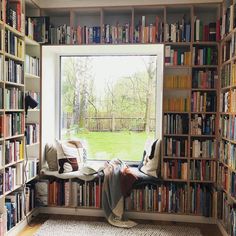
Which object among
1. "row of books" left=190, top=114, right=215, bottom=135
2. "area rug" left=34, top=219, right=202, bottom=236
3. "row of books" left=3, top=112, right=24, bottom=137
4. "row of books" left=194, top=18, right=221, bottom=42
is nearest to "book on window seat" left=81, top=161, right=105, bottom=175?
"area rug" left=34, top=219, right=202, bottom=236

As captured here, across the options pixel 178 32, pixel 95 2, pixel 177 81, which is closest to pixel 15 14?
pixel 95 2

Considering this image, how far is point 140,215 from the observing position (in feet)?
11.4

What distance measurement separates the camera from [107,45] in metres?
3.44

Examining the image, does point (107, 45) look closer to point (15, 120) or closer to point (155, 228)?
point (15, 120)

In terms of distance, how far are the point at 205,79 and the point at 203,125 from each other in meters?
0.56

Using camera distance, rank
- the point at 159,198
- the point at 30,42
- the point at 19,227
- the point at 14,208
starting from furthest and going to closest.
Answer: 1. the point at 159,198
2. the point at 30,42
3. the point at 19,227
4. the point at 14,208

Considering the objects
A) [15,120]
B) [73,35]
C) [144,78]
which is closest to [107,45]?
[73,35]

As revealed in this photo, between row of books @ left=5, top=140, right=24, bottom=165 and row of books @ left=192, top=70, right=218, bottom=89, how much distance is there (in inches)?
85.2

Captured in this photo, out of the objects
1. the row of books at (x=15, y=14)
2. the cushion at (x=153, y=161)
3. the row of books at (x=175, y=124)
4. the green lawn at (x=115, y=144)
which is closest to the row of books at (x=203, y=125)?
the row of books at (x=175, y=124)

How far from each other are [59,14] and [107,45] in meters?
0.83

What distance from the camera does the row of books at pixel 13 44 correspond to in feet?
8.94

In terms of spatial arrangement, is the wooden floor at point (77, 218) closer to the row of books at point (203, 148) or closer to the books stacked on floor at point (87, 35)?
the row of books at point (203, 148)

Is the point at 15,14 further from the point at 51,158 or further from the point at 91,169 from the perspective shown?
the point at 91,169

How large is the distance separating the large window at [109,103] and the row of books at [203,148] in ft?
2.52
